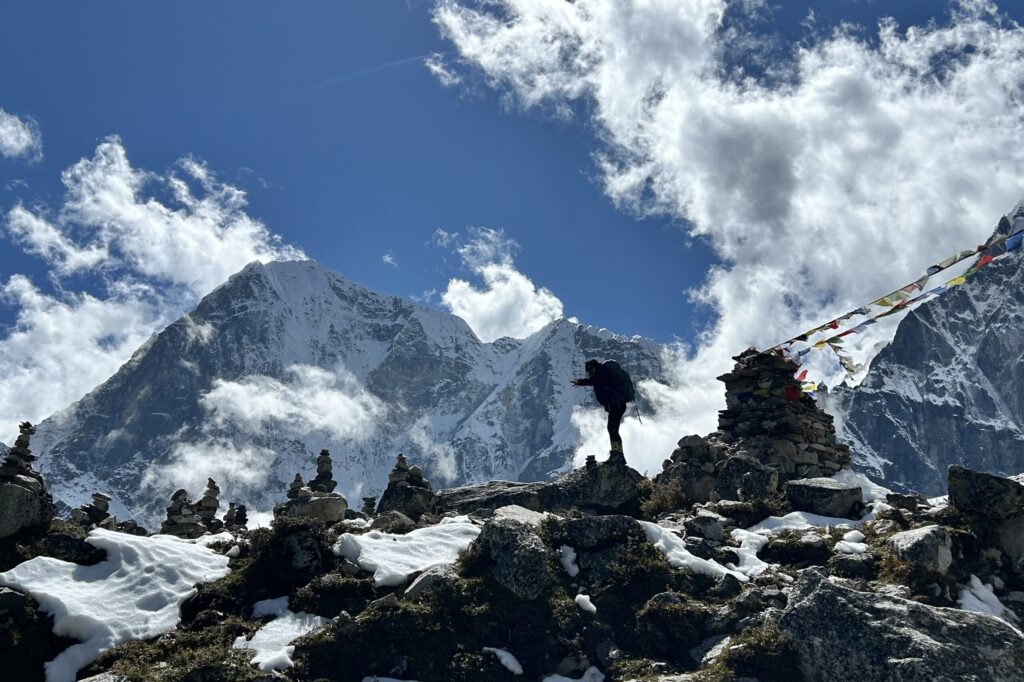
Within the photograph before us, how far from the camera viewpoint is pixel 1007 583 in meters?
12.7

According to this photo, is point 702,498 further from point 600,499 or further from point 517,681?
point 517,681

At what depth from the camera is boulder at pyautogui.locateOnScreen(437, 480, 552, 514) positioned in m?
18.5

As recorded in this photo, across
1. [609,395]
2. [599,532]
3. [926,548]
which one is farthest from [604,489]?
[926,548]

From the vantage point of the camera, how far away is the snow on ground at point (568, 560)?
12.9m

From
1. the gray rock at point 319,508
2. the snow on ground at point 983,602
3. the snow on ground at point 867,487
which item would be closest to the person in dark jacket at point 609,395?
the snow on ground at point 867,487

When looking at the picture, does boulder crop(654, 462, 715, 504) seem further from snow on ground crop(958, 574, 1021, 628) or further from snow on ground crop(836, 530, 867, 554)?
snow on ground crop(958, 574, 1021, 628)

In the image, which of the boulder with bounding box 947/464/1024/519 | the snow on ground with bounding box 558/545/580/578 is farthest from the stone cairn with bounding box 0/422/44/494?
the boulder with bounding box 947/464/1024/519

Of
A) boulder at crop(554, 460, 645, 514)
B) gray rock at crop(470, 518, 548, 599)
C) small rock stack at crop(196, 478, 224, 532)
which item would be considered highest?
small rock stack at crop(196, 478, 224, 532)

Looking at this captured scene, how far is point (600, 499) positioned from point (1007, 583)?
7693 millimetres

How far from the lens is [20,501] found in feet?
42.3

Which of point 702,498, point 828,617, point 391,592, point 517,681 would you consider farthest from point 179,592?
point 702,498

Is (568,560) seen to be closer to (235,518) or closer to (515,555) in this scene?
(515,555)

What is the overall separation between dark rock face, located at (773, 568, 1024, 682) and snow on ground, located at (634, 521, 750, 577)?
217 centimetres

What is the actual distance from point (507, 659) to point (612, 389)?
28.9 ft
